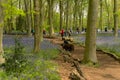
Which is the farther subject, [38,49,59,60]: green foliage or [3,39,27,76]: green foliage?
[38,49,59,60]: green foliage

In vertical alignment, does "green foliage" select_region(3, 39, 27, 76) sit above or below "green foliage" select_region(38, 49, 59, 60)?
above

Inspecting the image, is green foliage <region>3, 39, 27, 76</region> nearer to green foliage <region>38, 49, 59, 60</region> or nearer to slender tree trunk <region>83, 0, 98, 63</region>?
green foliage <region>38, 49, 59, 60</region>

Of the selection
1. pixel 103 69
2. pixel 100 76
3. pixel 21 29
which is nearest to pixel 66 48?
pixel 103 69

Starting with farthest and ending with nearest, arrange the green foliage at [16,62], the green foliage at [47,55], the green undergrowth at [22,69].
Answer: the green foliage at [47,55]
the green foliage at [16,62]
the green undergrowth at [22,69]

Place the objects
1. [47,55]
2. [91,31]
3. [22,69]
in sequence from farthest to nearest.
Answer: [47,55] < [91,31] < [22,69]

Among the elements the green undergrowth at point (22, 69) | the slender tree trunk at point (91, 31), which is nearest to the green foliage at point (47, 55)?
the slender tree trunk at point (91, 31)

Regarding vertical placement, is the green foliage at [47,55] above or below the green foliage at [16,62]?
below

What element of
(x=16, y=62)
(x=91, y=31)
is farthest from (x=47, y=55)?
(x=16, y=62)

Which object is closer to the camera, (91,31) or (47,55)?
(91,31)

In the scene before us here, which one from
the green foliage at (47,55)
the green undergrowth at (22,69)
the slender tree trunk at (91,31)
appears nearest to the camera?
the green undergrowth at (22,69)

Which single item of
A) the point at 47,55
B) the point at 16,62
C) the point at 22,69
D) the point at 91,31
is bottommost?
the point at 47,55

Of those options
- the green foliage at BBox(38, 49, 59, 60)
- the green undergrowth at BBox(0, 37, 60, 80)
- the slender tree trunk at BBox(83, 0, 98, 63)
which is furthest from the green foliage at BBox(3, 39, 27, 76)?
the slender tree trunk at BBox(83, 0, 98, 63)

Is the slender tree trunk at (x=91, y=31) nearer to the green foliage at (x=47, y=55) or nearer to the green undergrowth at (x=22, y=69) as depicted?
the green foliage at (x=47, y=55)

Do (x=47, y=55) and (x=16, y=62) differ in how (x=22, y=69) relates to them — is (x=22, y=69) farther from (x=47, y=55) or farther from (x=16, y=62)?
(x=47, y=55)
